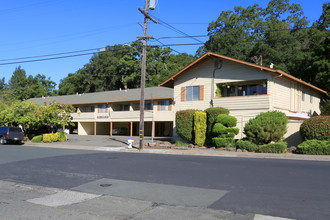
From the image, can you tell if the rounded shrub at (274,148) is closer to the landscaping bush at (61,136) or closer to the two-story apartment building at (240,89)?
the two-story apartment building at (240,89)

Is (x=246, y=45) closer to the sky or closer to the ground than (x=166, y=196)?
closer to the sky

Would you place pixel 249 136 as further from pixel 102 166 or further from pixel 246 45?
pixel 246 45

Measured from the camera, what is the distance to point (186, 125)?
2420 cm

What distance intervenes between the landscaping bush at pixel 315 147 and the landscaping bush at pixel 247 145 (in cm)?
283

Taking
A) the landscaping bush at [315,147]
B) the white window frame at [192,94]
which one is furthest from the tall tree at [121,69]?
the landscaping bush at [315,147]

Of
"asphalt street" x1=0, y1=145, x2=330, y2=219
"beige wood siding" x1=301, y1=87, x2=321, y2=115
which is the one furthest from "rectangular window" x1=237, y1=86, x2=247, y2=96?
"asphalt street" x1=0, y1=145, x2=330, y2=219

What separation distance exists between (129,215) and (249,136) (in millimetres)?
15304

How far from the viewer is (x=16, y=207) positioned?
6969 millimetres

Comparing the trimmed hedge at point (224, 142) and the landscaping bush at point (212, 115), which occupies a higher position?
the landscaping bush at point (212, 115)

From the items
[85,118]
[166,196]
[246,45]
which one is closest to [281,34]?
[246,45]

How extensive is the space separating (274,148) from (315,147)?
2.32 m

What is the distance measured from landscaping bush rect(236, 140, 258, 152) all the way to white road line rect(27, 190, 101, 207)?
44.6 ft

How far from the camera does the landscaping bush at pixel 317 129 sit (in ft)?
57.9

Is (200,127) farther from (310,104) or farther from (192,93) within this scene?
(310,104)
